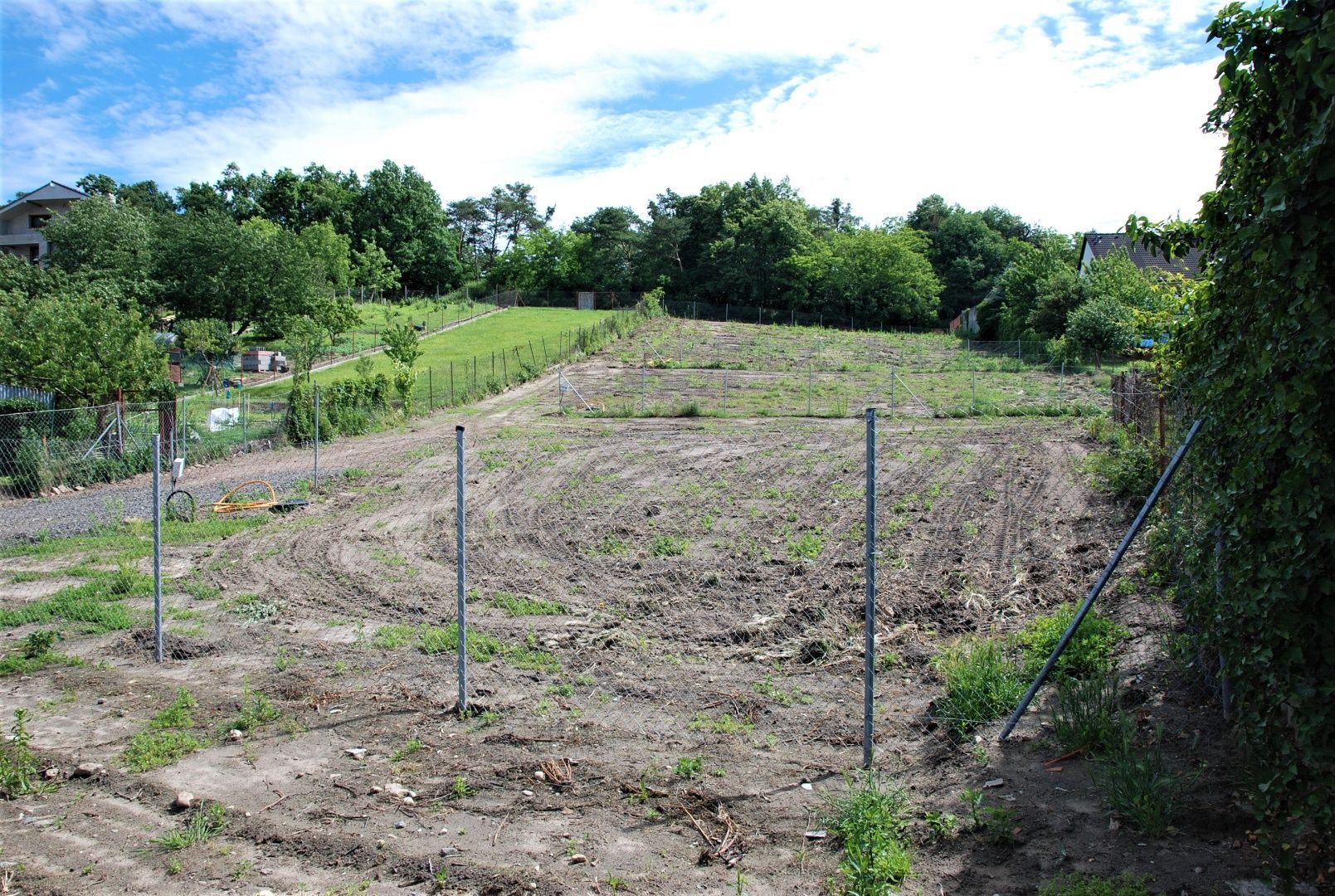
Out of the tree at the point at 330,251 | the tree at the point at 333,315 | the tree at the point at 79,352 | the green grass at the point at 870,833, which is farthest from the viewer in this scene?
the tree at the point at 330,251

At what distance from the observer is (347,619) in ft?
30.5

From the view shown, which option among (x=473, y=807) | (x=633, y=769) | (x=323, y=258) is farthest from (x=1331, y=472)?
(x=323, y=258)

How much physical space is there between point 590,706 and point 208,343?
127 feet

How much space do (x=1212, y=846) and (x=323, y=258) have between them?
199 ft

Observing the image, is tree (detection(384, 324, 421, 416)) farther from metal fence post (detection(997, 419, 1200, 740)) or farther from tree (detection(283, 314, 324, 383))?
metal fence post (detection(997, 419, 1200, 740))

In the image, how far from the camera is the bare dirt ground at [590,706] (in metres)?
4.63

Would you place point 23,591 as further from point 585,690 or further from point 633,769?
point 633,769

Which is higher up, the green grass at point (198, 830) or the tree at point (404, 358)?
the tree at point (404, 358)

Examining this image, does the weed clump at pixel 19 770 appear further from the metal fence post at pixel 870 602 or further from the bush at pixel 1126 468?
the bush at pixel 1126 468

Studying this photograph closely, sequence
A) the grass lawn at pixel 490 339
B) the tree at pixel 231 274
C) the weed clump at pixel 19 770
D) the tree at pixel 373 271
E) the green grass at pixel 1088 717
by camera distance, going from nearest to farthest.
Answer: the green grass at pixel 1088 717, the weed clump at pixel 19 770, the grass lawn at pixel 490 339, the tree at pixel 231 274, the tree at pixel 373 271

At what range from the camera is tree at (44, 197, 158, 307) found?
42531 millimetres

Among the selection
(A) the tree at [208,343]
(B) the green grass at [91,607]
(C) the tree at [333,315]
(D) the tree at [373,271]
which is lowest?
(B) the green grass at [91,607]

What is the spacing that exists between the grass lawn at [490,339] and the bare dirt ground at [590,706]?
25249 millimetres

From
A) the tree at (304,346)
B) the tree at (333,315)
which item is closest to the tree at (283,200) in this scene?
the tree at (333,315)
